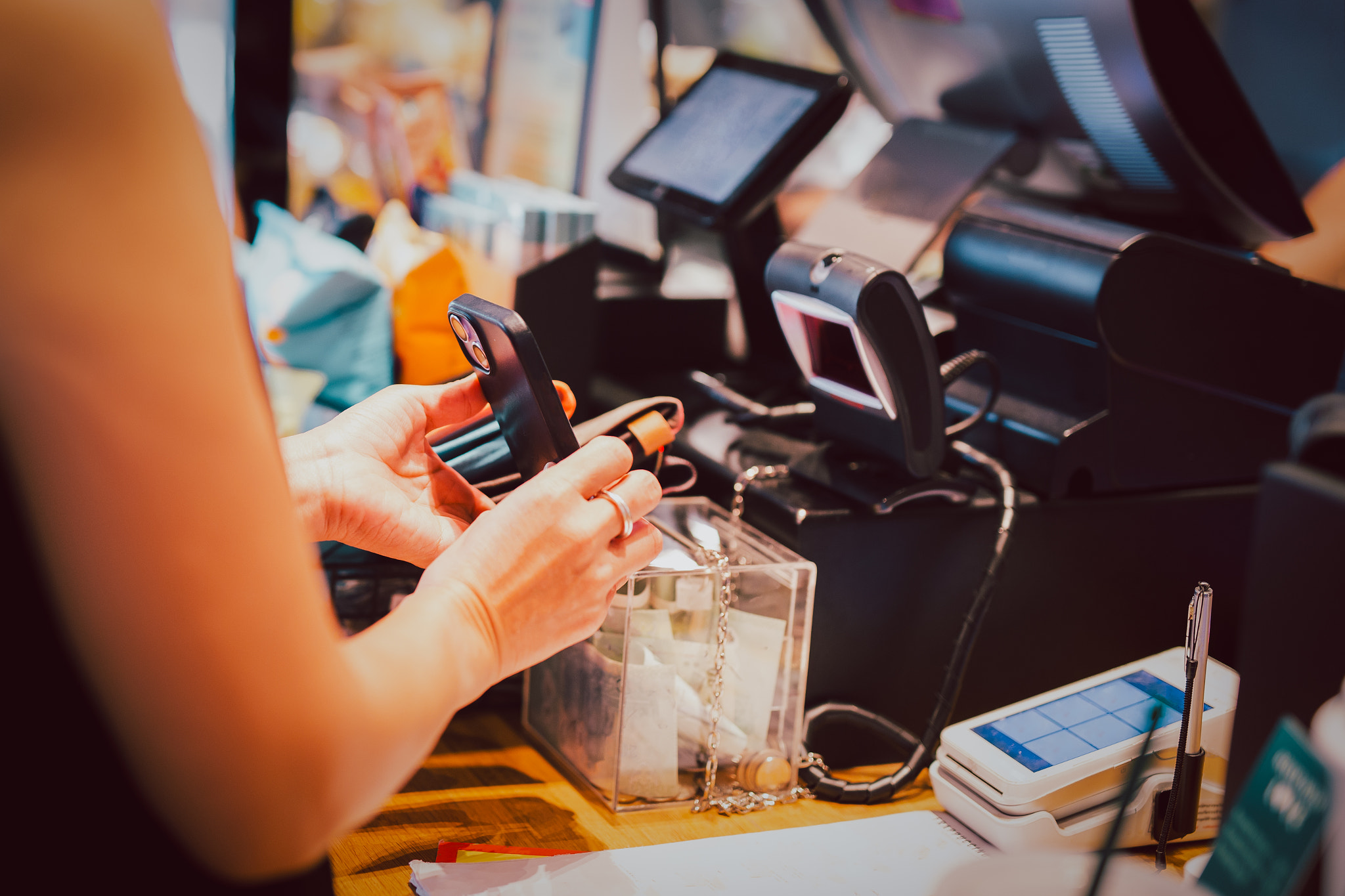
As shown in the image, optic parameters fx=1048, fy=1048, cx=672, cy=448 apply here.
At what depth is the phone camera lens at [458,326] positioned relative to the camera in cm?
73

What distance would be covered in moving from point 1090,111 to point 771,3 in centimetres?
90

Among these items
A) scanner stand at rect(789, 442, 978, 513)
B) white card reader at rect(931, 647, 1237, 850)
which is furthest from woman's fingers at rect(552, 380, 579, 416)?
white card reader at rect(931, 647, 1237, 850)

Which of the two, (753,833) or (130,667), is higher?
(130,667)

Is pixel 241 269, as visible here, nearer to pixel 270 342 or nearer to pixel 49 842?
pixel 270 342

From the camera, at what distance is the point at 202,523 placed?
1.19 ft

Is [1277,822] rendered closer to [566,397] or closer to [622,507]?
[622,507]

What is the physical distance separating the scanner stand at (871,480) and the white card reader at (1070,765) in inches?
7.8

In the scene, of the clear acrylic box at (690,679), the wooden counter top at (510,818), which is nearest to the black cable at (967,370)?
the clear acrylic box at (690,679)

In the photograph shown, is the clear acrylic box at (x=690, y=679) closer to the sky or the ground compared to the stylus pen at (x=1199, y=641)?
closer to the ground

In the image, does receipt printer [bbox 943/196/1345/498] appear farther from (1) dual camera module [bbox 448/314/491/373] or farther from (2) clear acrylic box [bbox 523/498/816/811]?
(1) dual camera module [bbox 448/314/491/373]

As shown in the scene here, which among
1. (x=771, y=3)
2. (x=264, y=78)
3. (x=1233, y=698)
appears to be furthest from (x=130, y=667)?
(x=264, y=78)

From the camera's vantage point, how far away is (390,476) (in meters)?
0.76

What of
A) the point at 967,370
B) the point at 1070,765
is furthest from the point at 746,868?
the point at 967,370

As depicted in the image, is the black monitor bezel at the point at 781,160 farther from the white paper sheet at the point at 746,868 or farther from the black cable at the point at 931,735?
the white paper sheet at the point at 746,868
